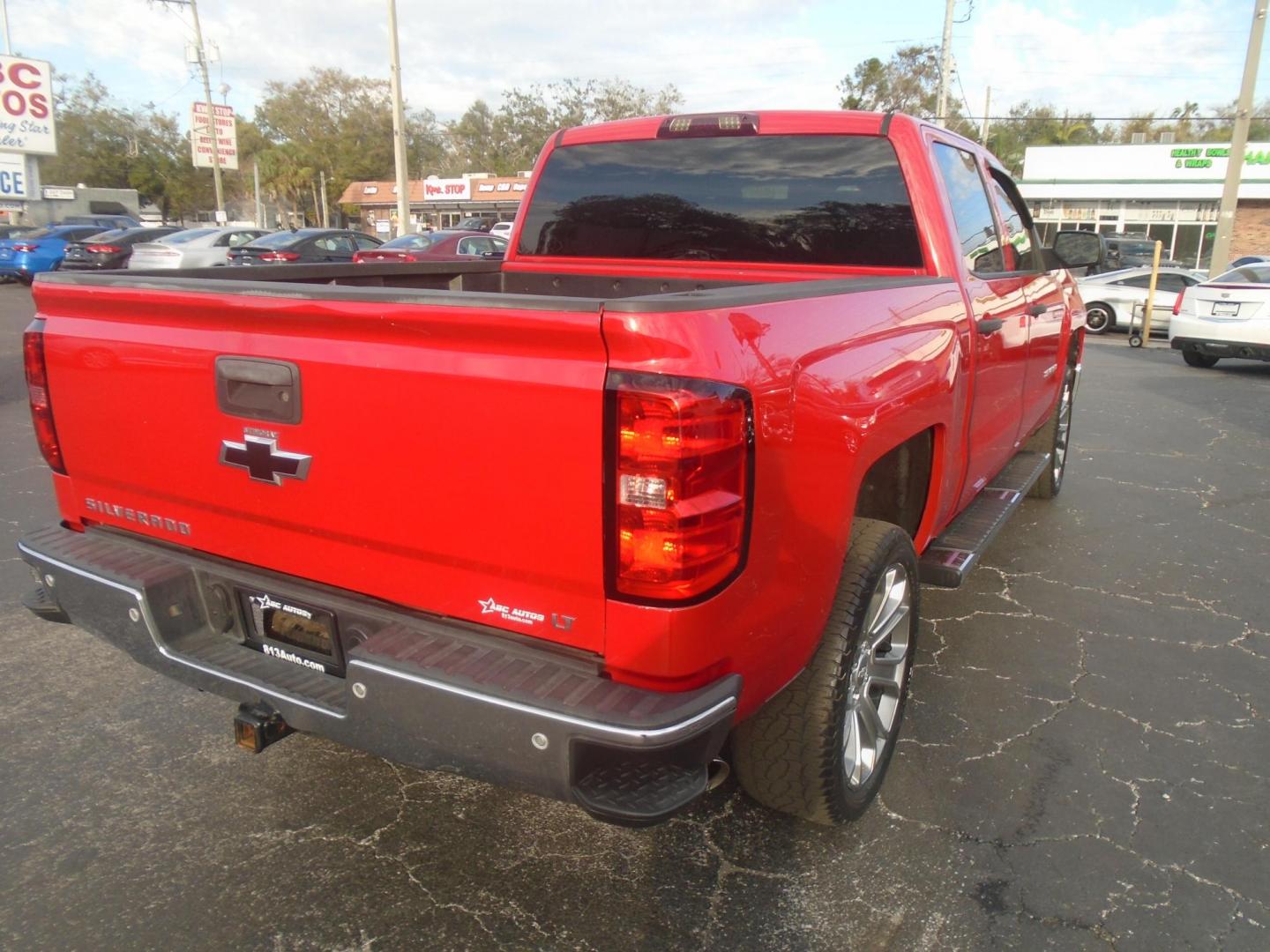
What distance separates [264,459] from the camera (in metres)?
2.35

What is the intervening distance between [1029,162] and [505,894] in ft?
138

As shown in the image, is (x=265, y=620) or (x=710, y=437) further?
(x=265, y=620)

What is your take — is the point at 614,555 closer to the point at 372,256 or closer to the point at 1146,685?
the point at 1146,685

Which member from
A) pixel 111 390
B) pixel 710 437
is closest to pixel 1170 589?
pixel 710 437

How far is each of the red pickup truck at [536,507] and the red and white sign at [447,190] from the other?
58221 mm

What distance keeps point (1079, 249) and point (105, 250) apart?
2105cm

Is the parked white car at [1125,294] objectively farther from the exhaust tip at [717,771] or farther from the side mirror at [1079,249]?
the exhaust tip at [717,771]

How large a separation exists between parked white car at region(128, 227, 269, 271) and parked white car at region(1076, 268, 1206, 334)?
1666 centimetres

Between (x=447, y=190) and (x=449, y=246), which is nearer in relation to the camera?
(x=449, y=246)

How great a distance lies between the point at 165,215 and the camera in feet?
216

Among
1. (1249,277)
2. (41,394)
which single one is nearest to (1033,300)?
(41,394)

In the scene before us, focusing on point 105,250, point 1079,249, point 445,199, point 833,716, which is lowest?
point 833,716

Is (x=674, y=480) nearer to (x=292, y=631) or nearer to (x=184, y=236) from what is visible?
(x=292, y=631)

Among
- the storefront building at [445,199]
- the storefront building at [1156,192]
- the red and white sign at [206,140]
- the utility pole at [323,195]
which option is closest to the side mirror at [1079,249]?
the storefront building at [1156,192]
